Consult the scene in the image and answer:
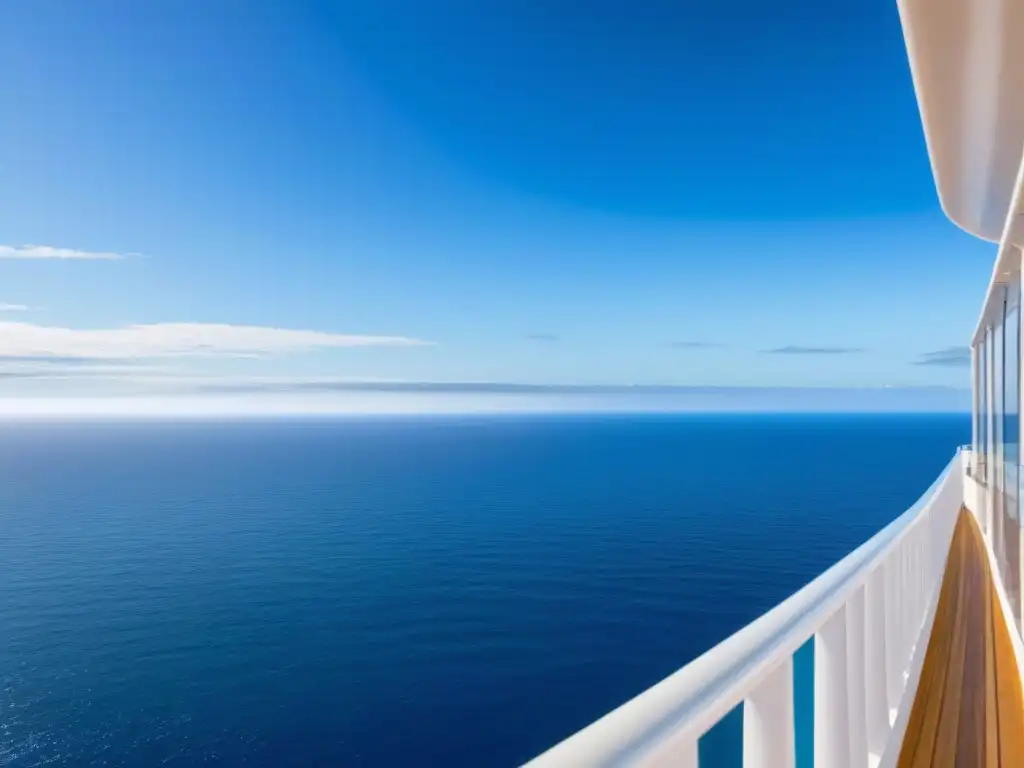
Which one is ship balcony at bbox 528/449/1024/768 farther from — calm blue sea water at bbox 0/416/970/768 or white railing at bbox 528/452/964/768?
calm blue sea water at bbox 0/416/970/768

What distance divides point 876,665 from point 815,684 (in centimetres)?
85

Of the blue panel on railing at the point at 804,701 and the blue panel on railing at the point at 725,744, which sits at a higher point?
the blue panel on railing at the point at 725,744

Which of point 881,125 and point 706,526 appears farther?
point 706,526

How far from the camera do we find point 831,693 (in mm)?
1476

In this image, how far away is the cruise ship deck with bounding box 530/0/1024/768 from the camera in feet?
2.61

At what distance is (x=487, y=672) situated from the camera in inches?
959

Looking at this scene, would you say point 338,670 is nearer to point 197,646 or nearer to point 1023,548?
point 197,646

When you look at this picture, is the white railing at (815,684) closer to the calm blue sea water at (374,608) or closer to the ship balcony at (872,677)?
the ship balcony at (872,677)

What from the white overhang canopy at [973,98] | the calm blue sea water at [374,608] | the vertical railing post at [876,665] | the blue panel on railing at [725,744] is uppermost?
the white overhang canopy at [973,98]

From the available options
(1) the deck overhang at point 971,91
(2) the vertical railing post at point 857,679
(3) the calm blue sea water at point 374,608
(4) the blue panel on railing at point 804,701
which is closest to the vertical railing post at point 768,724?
(4) the blue panel on railing at point 804,701

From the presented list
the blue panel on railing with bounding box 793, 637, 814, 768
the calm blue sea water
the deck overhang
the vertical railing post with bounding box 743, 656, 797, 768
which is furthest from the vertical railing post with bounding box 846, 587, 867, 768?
the calm blue sea water

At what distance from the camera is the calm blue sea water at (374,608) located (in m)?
21.6

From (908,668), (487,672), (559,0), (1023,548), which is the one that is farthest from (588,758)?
(559,0)

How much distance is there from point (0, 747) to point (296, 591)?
1214 centimetres
